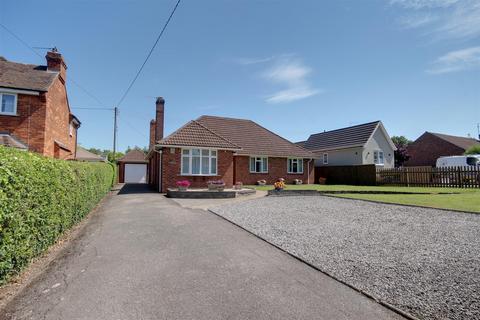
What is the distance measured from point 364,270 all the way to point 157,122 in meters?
21.4

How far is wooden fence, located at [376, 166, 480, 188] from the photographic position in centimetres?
2055

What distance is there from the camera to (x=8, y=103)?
56.0 ft

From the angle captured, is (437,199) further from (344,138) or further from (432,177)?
(344,138)

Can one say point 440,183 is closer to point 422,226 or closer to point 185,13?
point 422,226

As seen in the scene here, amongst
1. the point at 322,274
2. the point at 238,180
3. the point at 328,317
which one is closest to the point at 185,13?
the point at 322,274

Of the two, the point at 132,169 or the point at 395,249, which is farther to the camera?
the point at 132,169

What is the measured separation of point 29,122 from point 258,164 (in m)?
17.4

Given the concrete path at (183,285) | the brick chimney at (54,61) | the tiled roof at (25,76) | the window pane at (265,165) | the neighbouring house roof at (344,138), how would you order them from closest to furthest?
1. the concrete path at (183,285)
2. the tiled roof at (25,76)
3. the brick chimney at (54,61)
4. the window pane at (265,165)
5. the neighbouring house roof at (344,138)

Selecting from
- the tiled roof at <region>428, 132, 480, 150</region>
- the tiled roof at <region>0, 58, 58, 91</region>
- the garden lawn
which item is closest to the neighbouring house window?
the garden lawn

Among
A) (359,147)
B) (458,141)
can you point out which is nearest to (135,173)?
(359,147)

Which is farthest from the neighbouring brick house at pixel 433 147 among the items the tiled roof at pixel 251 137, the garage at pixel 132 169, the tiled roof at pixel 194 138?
the garage at pixel 132 169

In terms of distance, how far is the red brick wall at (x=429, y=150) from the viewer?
4219 cm

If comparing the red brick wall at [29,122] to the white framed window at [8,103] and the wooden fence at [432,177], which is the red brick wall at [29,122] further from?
the wooden fence at [432,177]

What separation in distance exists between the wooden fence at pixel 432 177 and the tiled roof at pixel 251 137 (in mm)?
7238
